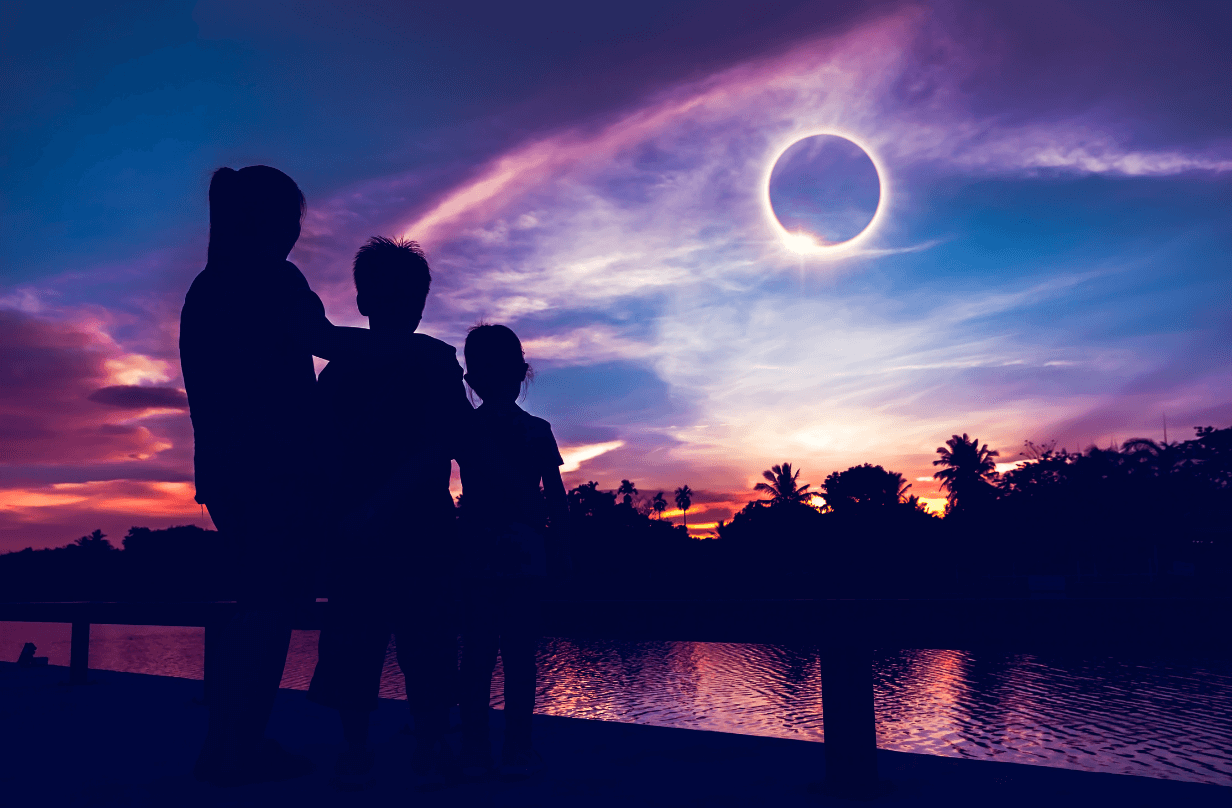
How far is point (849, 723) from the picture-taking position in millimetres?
2117

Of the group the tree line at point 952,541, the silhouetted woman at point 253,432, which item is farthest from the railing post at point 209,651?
the tree line at point 952,541

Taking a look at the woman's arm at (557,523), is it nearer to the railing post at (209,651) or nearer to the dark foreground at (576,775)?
the dark foreground at (576,775)

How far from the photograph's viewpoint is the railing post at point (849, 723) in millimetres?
2076

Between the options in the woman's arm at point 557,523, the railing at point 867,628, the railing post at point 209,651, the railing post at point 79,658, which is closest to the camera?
the railing at point 867,628

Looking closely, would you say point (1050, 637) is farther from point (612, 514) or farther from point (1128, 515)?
point (612, 514)

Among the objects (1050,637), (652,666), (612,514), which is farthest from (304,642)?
(612,514)

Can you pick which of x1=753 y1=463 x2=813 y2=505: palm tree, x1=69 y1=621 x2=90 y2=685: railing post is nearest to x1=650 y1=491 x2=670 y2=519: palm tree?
x1=753 y1=463 x2=813 y2=505: palm tree

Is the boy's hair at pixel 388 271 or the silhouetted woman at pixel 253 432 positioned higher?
the boy's hair at pixel 388 271

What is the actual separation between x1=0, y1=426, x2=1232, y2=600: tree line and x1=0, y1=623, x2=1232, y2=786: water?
24446 mm

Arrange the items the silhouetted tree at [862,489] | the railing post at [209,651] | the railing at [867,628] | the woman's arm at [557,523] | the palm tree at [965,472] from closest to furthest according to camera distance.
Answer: the railing at [867,628] < the woman's arm at [557,523] < the railing post at [209,651] < the palm tree at [965,472] < the silhouetted tree at [862,489]

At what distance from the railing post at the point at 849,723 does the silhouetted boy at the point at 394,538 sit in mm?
1060

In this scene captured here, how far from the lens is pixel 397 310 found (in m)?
2.35

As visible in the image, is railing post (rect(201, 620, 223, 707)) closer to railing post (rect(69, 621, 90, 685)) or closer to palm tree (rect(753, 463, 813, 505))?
railing post (rect(69, 621, 90, 685))

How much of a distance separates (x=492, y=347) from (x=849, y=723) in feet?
5.34
